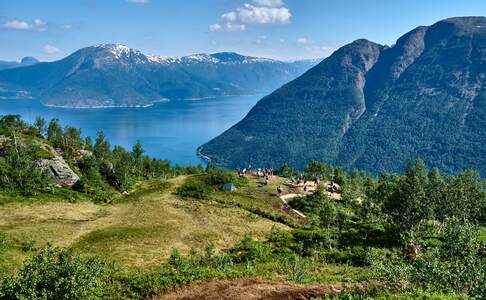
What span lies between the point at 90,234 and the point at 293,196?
4581cm

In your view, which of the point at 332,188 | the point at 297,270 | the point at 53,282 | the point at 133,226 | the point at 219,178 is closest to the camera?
the point at 53,282

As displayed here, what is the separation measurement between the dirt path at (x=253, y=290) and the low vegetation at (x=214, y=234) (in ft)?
3.75

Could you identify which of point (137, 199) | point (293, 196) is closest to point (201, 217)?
point (137, 199)

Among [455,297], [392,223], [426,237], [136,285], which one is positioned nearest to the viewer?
[455,297]

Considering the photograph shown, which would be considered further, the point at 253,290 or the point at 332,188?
the point at 332,188

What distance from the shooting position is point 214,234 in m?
65.2

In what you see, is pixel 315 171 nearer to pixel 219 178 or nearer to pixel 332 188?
pixel 332 188

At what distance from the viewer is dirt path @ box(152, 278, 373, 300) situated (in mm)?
29209

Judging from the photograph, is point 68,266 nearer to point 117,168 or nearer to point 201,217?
point 201,217

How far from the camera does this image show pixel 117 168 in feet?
334

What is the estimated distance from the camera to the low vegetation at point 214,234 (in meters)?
26.3

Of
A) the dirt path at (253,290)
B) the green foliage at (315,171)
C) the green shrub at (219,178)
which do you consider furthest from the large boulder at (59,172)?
the dirt path at (253,290)

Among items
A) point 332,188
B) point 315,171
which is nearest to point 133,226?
point 332,188

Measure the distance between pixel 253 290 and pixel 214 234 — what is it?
35.5m
